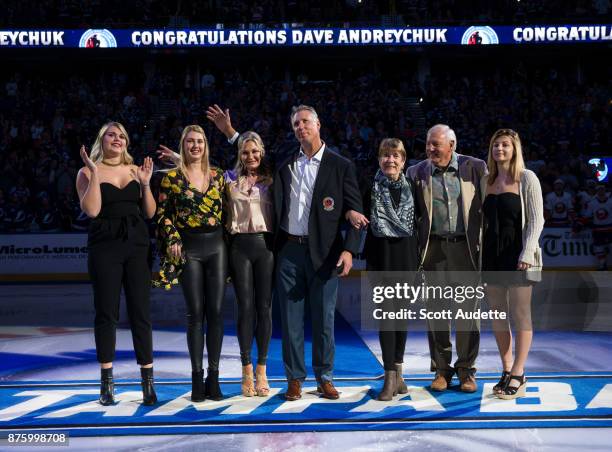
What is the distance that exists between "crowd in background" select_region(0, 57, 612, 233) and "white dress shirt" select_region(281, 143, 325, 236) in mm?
9802

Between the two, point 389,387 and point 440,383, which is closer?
point 389,387

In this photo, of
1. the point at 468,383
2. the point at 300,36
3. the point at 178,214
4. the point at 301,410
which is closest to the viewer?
the point at 301,410

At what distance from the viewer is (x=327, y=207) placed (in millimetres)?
4934

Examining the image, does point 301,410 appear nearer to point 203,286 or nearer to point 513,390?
point 203,286

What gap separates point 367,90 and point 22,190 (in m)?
10.2

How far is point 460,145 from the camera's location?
697 inches

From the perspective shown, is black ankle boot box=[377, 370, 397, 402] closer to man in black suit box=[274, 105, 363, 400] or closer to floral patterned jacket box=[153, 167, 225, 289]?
man in black suit box=[274, 105, 363, 400]

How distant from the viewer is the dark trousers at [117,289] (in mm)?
4793

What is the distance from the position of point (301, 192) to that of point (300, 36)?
1722 centimetres

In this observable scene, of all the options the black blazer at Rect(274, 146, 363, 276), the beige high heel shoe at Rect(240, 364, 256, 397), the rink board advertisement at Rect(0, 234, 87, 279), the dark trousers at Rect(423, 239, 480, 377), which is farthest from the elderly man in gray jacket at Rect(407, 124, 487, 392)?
the rink board advertisement at Rect(0, 234, 87, 279)

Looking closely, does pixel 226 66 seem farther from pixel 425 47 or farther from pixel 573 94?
pixel 573 94

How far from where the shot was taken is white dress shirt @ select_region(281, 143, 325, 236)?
16.4 feet

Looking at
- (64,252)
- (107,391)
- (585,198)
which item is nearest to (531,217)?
(107,391)

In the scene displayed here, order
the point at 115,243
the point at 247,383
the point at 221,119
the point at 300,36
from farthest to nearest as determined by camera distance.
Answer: the point at 300,36
the point at 221,119
the point at 247,383
the point at 115,243
